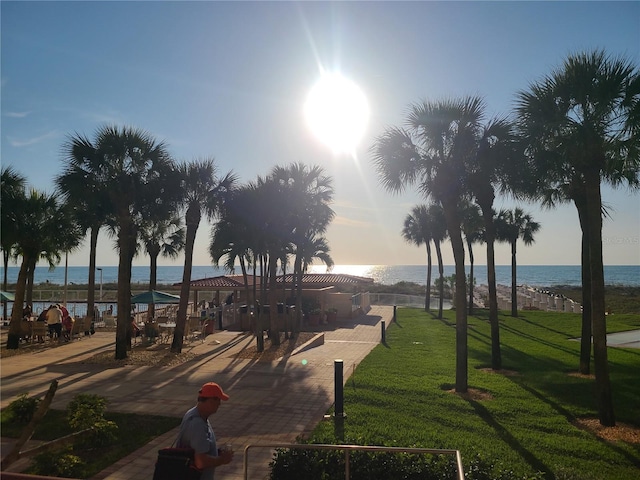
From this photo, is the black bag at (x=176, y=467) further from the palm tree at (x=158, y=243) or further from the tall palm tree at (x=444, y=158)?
the palm tree at (x=158, y=243)

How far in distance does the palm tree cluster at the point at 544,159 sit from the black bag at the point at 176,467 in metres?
7.80

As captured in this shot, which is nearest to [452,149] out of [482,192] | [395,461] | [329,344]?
[482,192]

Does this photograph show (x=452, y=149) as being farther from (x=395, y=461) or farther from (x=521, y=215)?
(x=521, y=215)

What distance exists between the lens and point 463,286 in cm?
1102

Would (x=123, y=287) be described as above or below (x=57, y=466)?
above

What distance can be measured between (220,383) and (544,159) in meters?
9.12

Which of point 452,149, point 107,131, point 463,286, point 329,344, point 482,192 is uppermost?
point 107,131

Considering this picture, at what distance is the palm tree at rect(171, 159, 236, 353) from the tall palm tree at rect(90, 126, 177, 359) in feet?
1.82

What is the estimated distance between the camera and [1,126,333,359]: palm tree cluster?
14758 millimetres

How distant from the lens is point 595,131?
8.65 meters

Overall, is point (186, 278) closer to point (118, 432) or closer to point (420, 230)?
point (118, 432)

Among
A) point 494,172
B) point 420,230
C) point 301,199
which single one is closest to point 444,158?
point 494,172

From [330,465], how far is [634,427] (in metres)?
5.97

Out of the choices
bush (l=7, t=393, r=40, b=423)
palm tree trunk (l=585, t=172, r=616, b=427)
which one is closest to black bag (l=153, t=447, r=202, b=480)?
bush (l=7, t=393, r=40, b=423)
